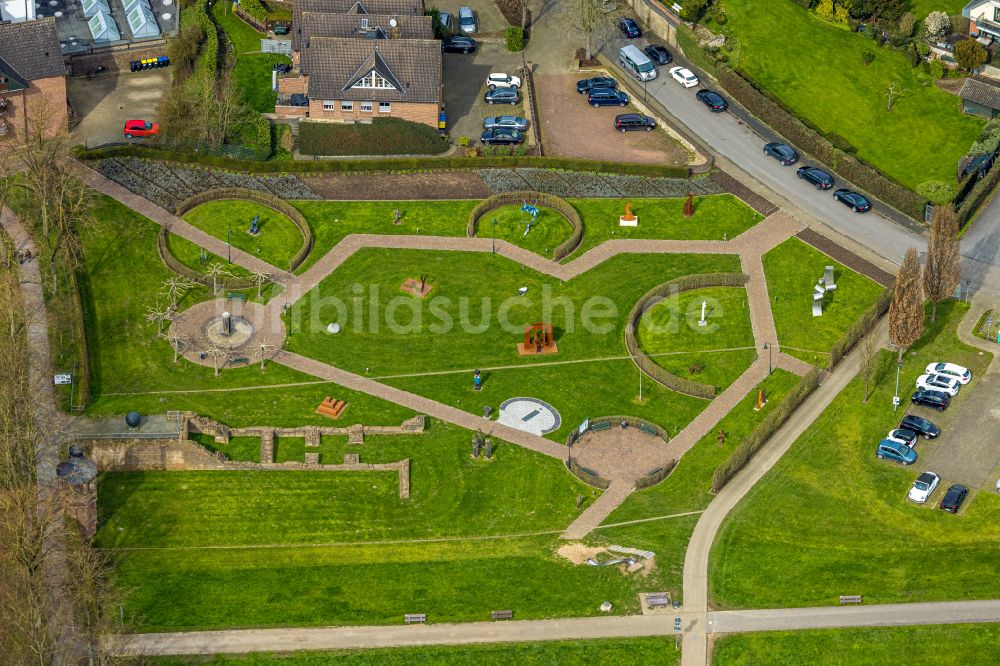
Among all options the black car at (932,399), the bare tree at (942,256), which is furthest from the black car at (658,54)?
the black car at (932,399)

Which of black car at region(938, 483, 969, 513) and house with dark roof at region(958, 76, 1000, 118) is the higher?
house with dark roof at region(958, 76, 1000, 118)

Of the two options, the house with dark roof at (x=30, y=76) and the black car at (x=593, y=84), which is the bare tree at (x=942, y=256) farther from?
the house with dark roof at (x=30, y=76)

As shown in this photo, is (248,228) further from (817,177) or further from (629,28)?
(817,177)

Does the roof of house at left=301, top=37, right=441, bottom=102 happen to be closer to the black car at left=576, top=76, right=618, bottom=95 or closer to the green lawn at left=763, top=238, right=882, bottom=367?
the black car at left=576, top=76, right=618, bottom=95

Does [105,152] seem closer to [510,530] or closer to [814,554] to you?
[510,530]

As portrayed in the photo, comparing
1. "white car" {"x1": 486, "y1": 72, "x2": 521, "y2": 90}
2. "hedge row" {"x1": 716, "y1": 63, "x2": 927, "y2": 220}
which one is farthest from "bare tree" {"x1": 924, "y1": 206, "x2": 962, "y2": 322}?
"white car" {"x1": 486, "y1": 72, "x2": 521, "y2": 90}

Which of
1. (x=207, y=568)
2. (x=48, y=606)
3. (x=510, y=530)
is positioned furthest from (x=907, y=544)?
(x=48, y=606)

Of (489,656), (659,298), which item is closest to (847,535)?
(489,656)
